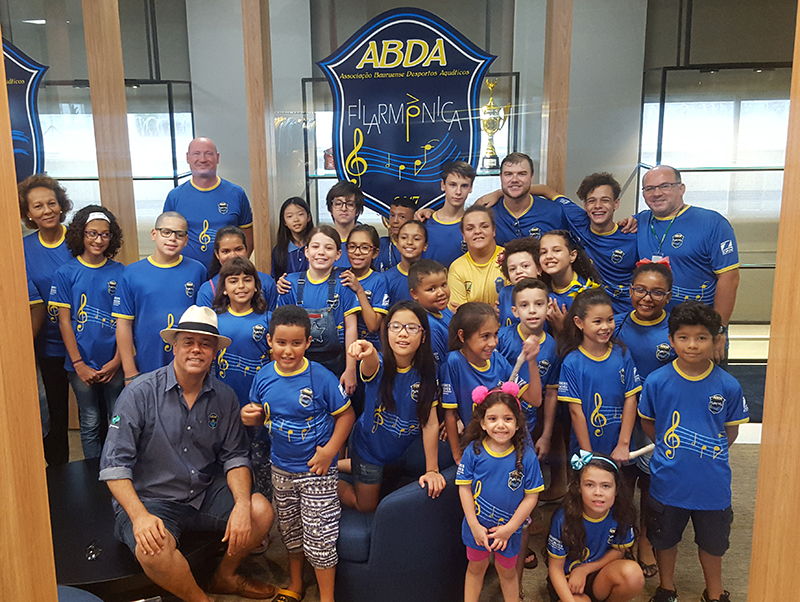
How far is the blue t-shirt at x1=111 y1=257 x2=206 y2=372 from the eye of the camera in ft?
11.2

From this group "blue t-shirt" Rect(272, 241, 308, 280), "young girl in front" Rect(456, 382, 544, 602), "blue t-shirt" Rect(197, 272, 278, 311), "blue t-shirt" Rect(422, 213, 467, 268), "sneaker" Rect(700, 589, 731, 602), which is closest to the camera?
"young girl in front" Rect(456, 382, 544, 602)

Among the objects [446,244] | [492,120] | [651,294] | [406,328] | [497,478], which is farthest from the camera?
[492,120]

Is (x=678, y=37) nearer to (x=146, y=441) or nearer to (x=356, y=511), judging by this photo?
(x=356, y=511)

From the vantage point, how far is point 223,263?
3.39m

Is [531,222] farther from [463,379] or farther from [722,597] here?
[722,597]

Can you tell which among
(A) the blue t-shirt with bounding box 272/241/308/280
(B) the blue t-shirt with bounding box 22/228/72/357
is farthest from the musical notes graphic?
(B) the blue t-shirt with bounding box 22/228/72/357

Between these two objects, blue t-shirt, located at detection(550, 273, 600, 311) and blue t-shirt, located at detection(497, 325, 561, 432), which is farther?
blue t-shirt, located at detection(550, 273, 600, 311)

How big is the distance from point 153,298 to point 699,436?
254 cm

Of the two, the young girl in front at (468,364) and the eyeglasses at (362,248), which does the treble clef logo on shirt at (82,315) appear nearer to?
the eyeglasses at (362,248)

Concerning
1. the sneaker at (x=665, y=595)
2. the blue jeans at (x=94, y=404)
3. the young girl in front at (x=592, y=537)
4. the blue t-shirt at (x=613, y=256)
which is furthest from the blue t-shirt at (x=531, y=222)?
the blue jeans at (x=94, y=404)

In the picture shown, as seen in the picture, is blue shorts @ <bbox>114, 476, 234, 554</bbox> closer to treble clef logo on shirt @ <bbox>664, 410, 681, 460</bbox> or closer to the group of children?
the group of children

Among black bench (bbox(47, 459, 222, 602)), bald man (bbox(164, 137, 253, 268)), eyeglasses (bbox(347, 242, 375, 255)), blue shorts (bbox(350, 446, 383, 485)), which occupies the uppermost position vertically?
bald man (bbox(164, 137, 253, 268))

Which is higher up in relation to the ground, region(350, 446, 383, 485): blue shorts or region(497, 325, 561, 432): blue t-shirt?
region(497, 325, 561, 432): blue t-shirt

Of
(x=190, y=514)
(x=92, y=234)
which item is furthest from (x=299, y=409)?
(x=92, y=234)
